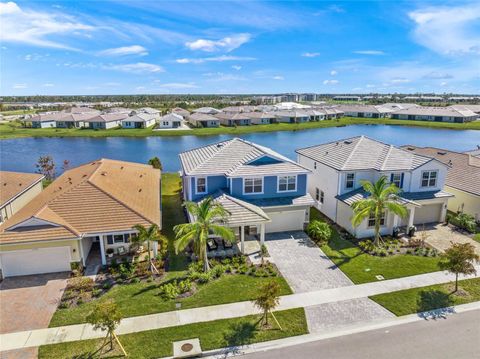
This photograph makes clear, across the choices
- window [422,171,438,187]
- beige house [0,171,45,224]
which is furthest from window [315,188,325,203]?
beige house [0,171,45,224]

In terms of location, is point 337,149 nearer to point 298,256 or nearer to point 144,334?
point 298,256

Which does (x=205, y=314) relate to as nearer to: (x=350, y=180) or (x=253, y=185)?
(x=253, y=185)

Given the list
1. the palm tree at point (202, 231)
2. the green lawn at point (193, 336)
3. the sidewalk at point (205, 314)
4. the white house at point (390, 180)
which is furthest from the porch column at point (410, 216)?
the palm tree at point (202, 231)

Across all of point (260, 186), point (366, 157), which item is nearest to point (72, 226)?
point (260, 186)

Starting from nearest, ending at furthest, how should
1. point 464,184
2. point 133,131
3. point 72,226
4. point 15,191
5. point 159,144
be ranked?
point 72,226 < point 15,191 < point 464,184 < point 159,144 < point 133,131

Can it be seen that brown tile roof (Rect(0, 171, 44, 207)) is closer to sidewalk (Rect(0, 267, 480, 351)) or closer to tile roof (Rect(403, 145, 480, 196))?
sidewalk (Rect(0, 267, 480, 351))

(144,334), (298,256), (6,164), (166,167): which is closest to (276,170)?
(298,256)
